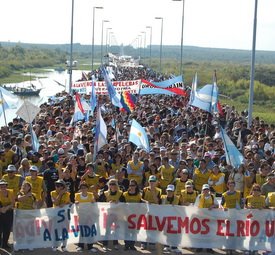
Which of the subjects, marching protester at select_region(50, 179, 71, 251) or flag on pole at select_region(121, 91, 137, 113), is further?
flag on pole at select_region(121, 91, 137, 113)

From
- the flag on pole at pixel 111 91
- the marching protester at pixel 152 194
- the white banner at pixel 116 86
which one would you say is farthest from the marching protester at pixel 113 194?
the white banner at pixel 116 86

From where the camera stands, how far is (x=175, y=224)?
11.0m

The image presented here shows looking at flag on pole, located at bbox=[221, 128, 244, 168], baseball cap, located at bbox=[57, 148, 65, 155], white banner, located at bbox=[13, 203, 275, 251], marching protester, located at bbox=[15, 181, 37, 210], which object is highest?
flag on pole, located at bbox=[221, 128, 244, 168]

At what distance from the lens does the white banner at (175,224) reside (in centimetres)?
1098

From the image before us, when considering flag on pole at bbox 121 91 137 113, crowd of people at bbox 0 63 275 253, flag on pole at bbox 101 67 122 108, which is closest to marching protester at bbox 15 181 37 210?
crowd of people at bbox 0 63 275 253

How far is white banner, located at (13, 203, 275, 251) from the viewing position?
11.0 metres

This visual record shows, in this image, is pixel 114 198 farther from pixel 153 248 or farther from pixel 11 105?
pixel 11 105

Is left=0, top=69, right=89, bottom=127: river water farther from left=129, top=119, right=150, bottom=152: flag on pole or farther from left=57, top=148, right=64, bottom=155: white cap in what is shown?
left=57, top=148, right=64, bottom=155: white cap

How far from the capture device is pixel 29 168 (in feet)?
40.6

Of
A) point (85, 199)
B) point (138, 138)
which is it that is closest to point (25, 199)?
point (85, 199)

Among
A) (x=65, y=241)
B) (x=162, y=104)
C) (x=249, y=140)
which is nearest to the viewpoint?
(x=65, y=241)

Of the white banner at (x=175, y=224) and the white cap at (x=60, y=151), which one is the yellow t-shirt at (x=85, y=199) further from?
the white cap at (x=60, y=151)

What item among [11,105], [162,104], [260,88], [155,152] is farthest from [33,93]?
[155,152]

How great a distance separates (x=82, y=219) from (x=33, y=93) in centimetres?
6614
